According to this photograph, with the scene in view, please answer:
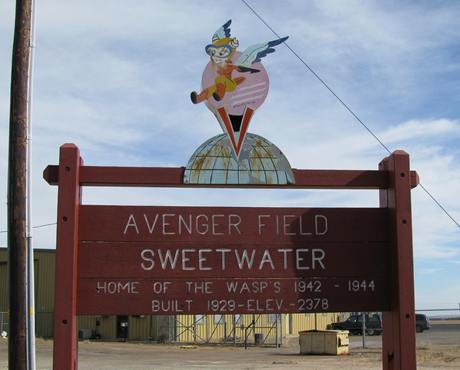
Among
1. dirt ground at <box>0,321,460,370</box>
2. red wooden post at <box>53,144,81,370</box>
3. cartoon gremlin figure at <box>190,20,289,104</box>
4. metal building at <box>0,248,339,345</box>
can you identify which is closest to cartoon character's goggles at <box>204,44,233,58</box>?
cartoon gremlin figure at <box>190,20,289,104</box>

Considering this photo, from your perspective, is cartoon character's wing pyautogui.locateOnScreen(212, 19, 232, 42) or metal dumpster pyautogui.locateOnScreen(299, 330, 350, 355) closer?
cartoon character's wing pyautogui.locateOnScreen(212, 19, 232, 42)

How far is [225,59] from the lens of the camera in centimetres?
803

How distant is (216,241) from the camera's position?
795cm

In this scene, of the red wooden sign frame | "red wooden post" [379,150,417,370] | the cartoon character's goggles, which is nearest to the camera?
the red wooden sign frame

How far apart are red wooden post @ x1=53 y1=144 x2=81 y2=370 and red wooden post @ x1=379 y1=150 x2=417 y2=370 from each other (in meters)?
3.54

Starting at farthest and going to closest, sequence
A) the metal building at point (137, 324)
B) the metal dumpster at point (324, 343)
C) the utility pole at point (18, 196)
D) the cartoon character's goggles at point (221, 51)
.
A: the metal building at point (137, 324)
the metal dumpster at point (324, 343)
the utility pole at point (18, 196)
the cartoon character's goggles at point (221, 51)

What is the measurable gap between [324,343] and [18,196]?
Answer: 24640 millimetres

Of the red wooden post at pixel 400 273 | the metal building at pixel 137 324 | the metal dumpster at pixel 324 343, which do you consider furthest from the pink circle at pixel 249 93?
the metal building at pixel 137 324

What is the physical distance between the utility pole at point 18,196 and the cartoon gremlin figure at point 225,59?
2.21 metres

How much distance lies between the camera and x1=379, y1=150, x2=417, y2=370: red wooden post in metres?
7.82

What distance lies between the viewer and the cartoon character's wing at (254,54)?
8.05 m

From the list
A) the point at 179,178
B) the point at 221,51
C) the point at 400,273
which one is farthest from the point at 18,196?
the point at 400,273

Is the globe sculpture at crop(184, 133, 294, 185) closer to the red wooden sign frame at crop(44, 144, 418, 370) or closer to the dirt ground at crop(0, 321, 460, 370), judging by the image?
the red wooden sign frame at crop(44, 144, 418, 370)

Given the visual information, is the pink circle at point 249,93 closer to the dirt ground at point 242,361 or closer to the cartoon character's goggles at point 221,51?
the cartoon character's goggles at point 221,51
